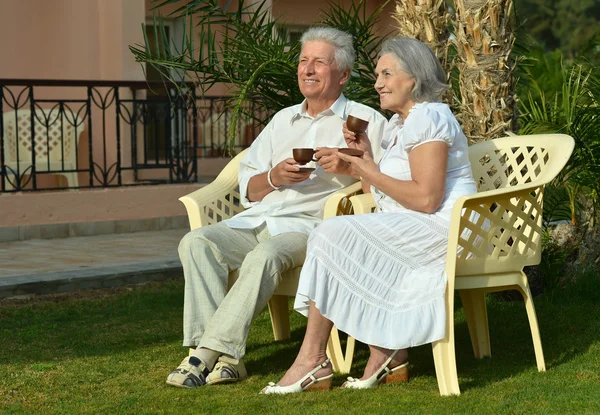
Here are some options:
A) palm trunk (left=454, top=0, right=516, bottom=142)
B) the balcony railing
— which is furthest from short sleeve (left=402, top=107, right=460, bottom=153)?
the balcony railing

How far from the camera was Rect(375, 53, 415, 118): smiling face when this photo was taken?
4363 mm

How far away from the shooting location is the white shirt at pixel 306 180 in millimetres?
4844

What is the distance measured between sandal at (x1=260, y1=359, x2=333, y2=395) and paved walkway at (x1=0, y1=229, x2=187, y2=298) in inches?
118

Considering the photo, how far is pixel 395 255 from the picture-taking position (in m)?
4.23

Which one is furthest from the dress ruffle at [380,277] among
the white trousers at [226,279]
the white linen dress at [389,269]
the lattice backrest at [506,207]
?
the white trousers at [226,279]

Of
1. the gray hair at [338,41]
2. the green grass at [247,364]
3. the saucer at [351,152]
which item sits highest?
the gray hair at [338,41]

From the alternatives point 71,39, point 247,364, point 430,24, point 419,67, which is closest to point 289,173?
point 419,67

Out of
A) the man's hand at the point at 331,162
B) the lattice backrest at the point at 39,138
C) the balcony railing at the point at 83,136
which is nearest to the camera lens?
the man's hand at the point at 331,162

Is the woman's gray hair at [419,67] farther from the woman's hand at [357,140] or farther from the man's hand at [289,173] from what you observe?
the man's hand at [289,173]

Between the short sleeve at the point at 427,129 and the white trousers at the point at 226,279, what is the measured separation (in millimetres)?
722

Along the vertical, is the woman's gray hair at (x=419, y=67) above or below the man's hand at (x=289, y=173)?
above

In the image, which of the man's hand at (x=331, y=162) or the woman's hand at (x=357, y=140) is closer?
the man's hand at (x=331, y=162)

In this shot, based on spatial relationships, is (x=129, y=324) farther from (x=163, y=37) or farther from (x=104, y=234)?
(x=104, y=234)

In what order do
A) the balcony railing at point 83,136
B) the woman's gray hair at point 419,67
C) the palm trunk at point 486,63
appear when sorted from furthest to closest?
the balcony railing at point 83,136 → the palm trunk at point 486,63 → the woman's gray hair at point 419,67
